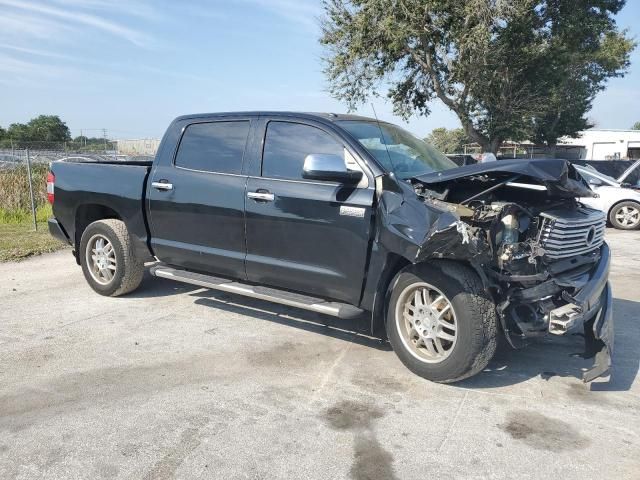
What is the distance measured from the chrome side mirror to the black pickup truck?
0.01 metres

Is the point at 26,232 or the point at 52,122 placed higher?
the point at 52,122

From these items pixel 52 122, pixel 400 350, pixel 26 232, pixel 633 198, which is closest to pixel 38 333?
pixel 400 350

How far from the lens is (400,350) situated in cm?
421

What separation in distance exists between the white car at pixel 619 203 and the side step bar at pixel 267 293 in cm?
989

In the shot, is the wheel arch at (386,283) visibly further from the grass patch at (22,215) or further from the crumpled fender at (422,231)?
the grass patch at (22,215)

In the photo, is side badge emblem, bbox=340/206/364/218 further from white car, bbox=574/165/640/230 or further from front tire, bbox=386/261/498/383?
white car, bbox=574/165/640/230

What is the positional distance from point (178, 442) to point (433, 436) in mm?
1510

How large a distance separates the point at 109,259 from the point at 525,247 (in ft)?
14.2

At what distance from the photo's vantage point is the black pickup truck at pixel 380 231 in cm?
382

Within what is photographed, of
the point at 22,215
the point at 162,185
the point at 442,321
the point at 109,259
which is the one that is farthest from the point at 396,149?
the point at 22,215

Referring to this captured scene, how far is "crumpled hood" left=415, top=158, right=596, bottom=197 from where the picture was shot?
3.87 metres

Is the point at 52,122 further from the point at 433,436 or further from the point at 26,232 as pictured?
the point at 433,436

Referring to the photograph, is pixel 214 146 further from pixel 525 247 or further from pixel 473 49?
pixel 473 49

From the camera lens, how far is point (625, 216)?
12641 millimetres
